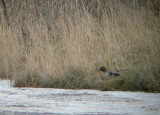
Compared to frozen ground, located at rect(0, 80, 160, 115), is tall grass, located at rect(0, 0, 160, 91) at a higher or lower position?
higher

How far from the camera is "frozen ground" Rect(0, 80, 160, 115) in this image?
3.08 metres

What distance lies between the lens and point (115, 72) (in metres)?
4.71

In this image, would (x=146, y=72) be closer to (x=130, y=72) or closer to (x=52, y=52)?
(x=130, y=72)

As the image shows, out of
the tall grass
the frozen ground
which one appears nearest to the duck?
the tall grass

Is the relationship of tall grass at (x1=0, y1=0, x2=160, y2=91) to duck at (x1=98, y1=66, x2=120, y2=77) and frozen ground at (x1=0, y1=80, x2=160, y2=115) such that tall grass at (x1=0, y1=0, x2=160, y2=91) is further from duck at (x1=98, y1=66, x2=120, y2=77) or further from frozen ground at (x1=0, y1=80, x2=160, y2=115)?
frozen ground at (x1=0, y1=80, x2=160, y2=115)

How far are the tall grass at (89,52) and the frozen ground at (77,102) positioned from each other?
1.33ft

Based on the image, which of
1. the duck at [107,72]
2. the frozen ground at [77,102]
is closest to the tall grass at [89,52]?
the duck at [107,72]

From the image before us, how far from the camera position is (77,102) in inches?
141

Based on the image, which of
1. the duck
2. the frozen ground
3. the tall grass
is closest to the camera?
the frozen ground

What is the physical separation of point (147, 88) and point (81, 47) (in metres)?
1.73

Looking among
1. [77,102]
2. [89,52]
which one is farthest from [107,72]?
[77,102]

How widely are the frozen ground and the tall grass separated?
0.41 meters

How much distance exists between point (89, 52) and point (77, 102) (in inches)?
76.9

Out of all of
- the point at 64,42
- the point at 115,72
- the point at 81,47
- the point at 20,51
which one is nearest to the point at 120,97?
the point at 115,72
